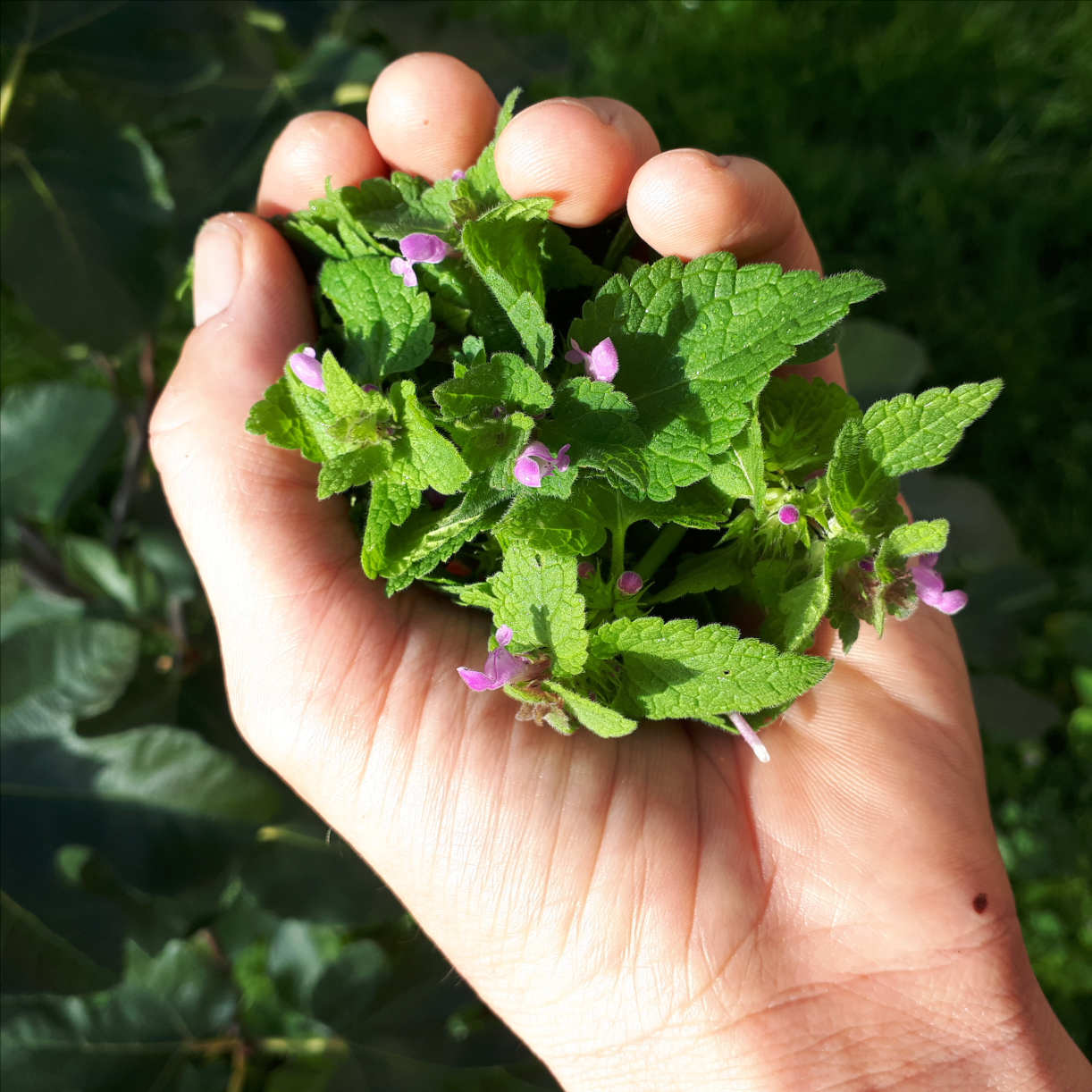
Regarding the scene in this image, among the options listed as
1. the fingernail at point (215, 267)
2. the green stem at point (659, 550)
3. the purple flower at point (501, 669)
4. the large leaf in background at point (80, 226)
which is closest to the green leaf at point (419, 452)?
the purple flower at point (501, 669)

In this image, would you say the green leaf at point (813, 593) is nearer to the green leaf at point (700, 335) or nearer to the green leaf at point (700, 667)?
the green leaf at point (700, 667)

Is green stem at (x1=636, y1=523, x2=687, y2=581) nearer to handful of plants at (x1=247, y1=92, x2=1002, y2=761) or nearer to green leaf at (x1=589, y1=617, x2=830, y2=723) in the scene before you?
handful of plants at (x1=247, y1=92, x2=1002, y2=761)

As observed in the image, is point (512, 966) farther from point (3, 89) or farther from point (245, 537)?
point (3, 89)

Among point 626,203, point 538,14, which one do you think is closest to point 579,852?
point 626,203

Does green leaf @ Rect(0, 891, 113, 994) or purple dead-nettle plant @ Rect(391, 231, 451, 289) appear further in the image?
green leaf @ Rect(0, 891, 113, 994)

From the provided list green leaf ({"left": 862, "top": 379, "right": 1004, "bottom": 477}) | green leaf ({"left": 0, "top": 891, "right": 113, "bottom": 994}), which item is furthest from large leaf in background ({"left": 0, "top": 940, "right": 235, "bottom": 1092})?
green leaf ({"left": 862, "top": 379, "right": 1004, "bottom": 477})

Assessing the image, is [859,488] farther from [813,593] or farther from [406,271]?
[406,271]

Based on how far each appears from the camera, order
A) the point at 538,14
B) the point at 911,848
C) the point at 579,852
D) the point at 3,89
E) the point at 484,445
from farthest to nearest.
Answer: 1. the point at 538,14
2. the point at 3,89
3. the point at 911,848
4. the point at 579,852
5. the point at 484,445
